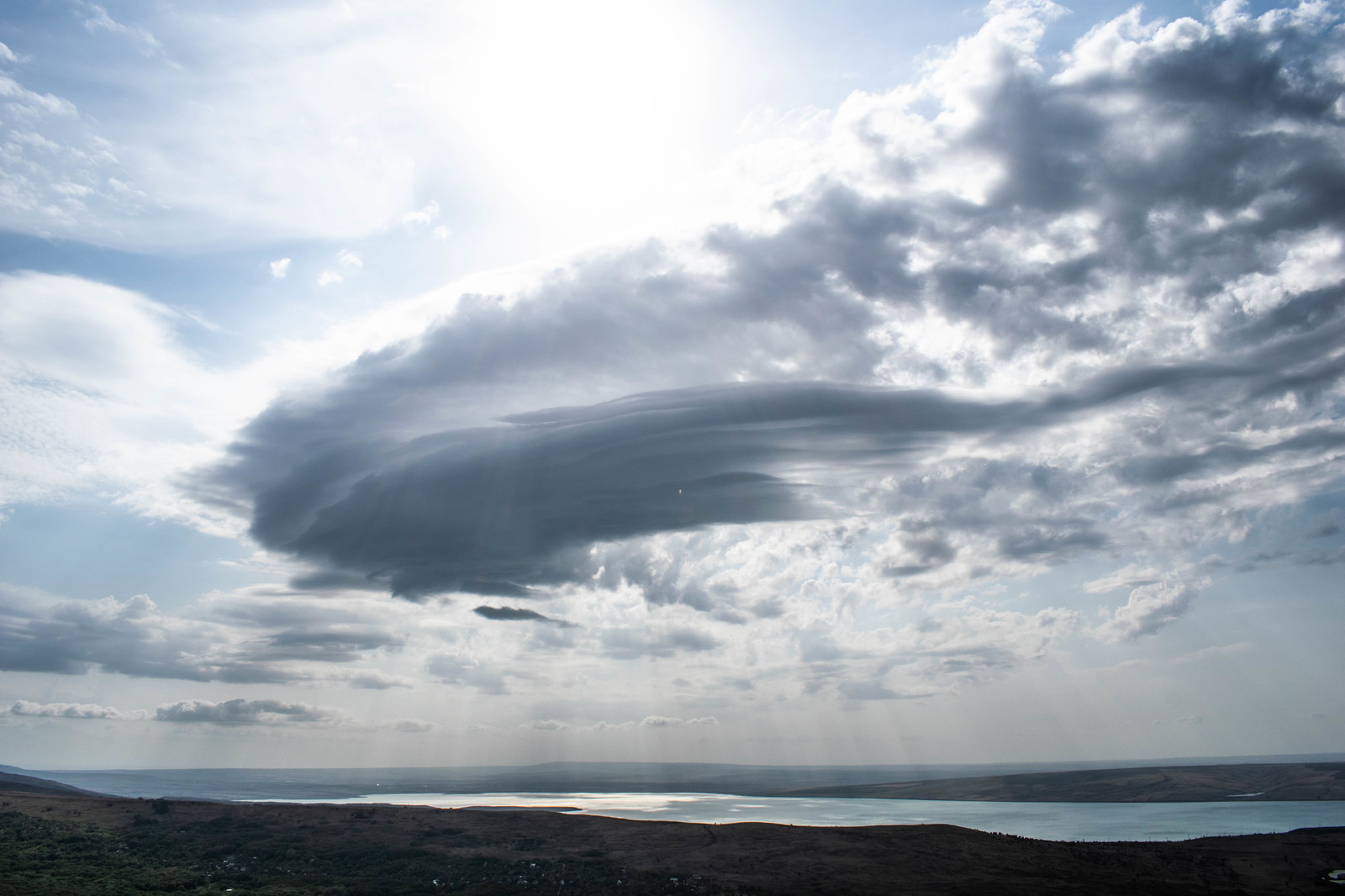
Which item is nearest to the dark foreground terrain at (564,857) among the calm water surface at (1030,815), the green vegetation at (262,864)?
the green vegetation at (262,864)

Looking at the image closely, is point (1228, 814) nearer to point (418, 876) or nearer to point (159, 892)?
point (418, 876)

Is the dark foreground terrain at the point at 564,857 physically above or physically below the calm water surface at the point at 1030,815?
above

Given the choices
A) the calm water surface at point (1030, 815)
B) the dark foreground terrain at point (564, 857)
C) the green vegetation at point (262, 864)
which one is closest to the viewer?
the green vegetation at point (262, 864)

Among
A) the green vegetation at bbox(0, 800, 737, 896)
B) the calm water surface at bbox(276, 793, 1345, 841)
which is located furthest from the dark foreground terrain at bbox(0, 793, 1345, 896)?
the calm water surface at bbox(276, 793, 1345, 841)

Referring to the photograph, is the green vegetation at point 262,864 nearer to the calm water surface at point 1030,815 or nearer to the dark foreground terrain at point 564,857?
the dark foreground terrain at point 564,857

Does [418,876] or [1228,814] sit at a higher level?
[418,876]

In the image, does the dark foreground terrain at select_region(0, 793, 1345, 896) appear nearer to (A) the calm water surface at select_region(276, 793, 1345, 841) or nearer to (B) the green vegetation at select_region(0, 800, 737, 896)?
(B) the green vegetation at select_region(0, 800, 737, 896)

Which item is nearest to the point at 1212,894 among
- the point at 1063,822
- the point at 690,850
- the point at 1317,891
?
the point at 1317,891
